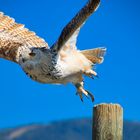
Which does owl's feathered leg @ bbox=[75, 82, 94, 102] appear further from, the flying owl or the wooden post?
the wooden post

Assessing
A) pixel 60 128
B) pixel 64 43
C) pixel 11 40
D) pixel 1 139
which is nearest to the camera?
pixel 64 43

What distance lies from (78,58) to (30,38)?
1.96m

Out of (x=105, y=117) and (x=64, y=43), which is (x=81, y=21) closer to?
(x=64, y=43)

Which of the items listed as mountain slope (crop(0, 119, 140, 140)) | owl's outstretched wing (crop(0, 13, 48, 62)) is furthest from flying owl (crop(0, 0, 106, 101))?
mountain slope (crop(0, 119, 140, 140))

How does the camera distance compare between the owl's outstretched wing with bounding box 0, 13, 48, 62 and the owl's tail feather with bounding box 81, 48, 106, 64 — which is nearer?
the owl's tail feather with bounding box 81, 48, 106, 64

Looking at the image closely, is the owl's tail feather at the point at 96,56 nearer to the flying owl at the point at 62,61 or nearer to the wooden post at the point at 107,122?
the flying owl at the point at 62,61

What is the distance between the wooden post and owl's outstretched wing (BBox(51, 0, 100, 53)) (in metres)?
1.25

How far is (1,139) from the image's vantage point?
104m

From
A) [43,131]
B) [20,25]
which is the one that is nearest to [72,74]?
[20,25]

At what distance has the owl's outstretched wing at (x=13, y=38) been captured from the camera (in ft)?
34.5

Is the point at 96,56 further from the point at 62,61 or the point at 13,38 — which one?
the point at 13,38

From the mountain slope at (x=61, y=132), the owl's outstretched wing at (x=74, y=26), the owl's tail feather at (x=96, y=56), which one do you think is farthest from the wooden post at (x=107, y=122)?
the mountain slope at (x=61, y=132)

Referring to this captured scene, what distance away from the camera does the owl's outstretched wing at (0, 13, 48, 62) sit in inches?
414

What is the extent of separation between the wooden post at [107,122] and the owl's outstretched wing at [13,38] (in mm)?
2546
